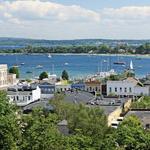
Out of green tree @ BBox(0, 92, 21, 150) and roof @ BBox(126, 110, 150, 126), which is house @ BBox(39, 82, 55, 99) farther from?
green tree @ BBox(0, 92, 21, 150)

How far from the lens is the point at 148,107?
3659 cm

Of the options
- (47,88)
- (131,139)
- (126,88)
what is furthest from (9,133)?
(47,88)

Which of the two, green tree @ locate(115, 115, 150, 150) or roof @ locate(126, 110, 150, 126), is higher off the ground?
green tree @ locate(115, 115, 150, 150)

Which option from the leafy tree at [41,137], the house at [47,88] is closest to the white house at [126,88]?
the house at [47,88]

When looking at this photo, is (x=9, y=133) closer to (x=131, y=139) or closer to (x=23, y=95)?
(x=131, y=139)

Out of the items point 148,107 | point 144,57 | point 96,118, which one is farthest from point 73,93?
point 144,57

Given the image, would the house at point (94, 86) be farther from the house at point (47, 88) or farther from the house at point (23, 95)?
the house at point (23, 95)

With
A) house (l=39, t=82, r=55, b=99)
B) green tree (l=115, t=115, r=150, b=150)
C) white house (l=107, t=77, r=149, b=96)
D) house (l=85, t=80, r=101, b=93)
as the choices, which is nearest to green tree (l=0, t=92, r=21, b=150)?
green tree (l=115, t=115, r=150, b=150)

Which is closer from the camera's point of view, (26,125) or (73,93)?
(26,125)

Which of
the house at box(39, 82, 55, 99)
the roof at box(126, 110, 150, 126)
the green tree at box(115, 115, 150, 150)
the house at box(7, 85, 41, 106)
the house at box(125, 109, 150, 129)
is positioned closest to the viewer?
the green tree at box(115, 115, 150, 150)

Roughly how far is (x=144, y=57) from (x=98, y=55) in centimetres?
1902

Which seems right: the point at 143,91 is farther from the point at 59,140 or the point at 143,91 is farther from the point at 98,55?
the point at 98,55

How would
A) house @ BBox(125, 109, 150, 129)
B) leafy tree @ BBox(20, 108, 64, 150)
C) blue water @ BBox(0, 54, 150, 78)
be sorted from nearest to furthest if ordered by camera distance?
1. leafy tree @ BBox(20, 108, 64, 150)
2. house @ BBox(125, 109, 150, 129)
3. blue water @ BBox(0, 54, 150, 78)

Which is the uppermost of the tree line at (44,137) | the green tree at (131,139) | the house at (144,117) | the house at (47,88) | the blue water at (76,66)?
the tree line at (44,137)
